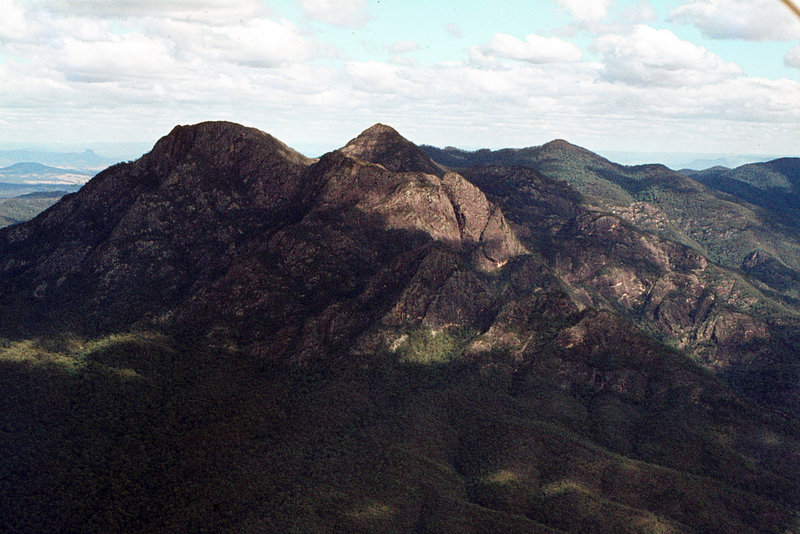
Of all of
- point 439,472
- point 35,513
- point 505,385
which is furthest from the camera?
point 505,385

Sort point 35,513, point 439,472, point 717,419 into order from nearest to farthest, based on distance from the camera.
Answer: point 35,513
point 439,472
point 717,419

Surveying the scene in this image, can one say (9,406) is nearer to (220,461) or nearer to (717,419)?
(220,461)

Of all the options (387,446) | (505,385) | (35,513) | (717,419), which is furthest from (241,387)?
(717,419)

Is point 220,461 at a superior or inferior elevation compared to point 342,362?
inferior

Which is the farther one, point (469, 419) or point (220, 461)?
point (469, 419)

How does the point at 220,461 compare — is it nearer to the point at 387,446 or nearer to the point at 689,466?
the point at 387,446

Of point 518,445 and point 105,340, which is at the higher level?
point 105,340

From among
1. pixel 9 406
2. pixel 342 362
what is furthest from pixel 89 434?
pixel 342 362

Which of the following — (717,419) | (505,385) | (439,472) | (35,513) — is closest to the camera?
(35,513)

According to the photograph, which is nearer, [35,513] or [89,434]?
[35,513]
